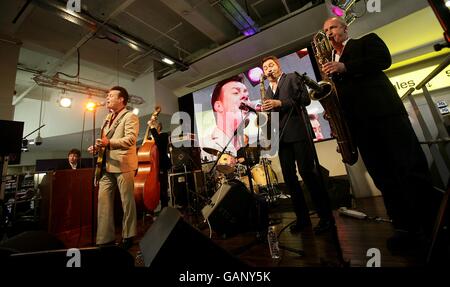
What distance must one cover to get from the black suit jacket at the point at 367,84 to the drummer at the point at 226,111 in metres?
3.71

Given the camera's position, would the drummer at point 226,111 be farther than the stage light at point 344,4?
Yes

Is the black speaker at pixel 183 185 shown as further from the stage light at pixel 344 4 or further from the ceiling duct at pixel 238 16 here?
the stage light at pixel 344 4

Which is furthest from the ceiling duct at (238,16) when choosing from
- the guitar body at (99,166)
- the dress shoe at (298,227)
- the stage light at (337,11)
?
the dress shoe at (298,227)

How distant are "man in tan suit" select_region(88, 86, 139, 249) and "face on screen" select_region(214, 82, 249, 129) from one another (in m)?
3.28

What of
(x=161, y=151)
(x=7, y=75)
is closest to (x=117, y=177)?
(x=161, y=151)

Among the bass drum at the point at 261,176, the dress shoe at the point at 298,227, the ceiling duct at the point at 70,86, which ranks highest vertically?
the ceiling duct at the point at 70,86

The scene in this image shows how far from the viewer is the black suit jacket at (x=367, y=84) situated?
53.2 inches

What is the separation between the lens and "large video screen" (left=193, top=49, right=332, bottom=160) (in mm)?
4151

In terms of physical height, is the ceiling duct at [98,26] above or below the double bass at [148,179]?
above

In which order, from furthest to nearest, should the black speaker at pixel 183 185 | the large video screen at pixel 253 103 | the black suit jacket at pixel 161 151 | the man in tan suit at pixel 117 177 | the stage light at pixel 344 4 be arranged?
the black speaker at pixel 183 185, the large video screen at pixel 253 103, the black suit jacket at pixel 161 151, the stage light at pixel 344 4, the man in tan suit at pixel 117 177

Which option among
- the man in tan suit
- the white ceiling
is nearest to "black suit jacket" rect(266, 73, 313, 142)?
the man in tan suit

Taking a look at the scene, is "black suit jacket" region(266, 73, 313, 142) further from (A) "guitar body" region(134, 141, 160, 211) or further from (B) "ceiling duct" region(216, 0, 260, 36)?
(B) "ceiling duct" region(216, 0, 260, 36)

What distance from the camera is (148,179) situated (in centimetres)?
294
